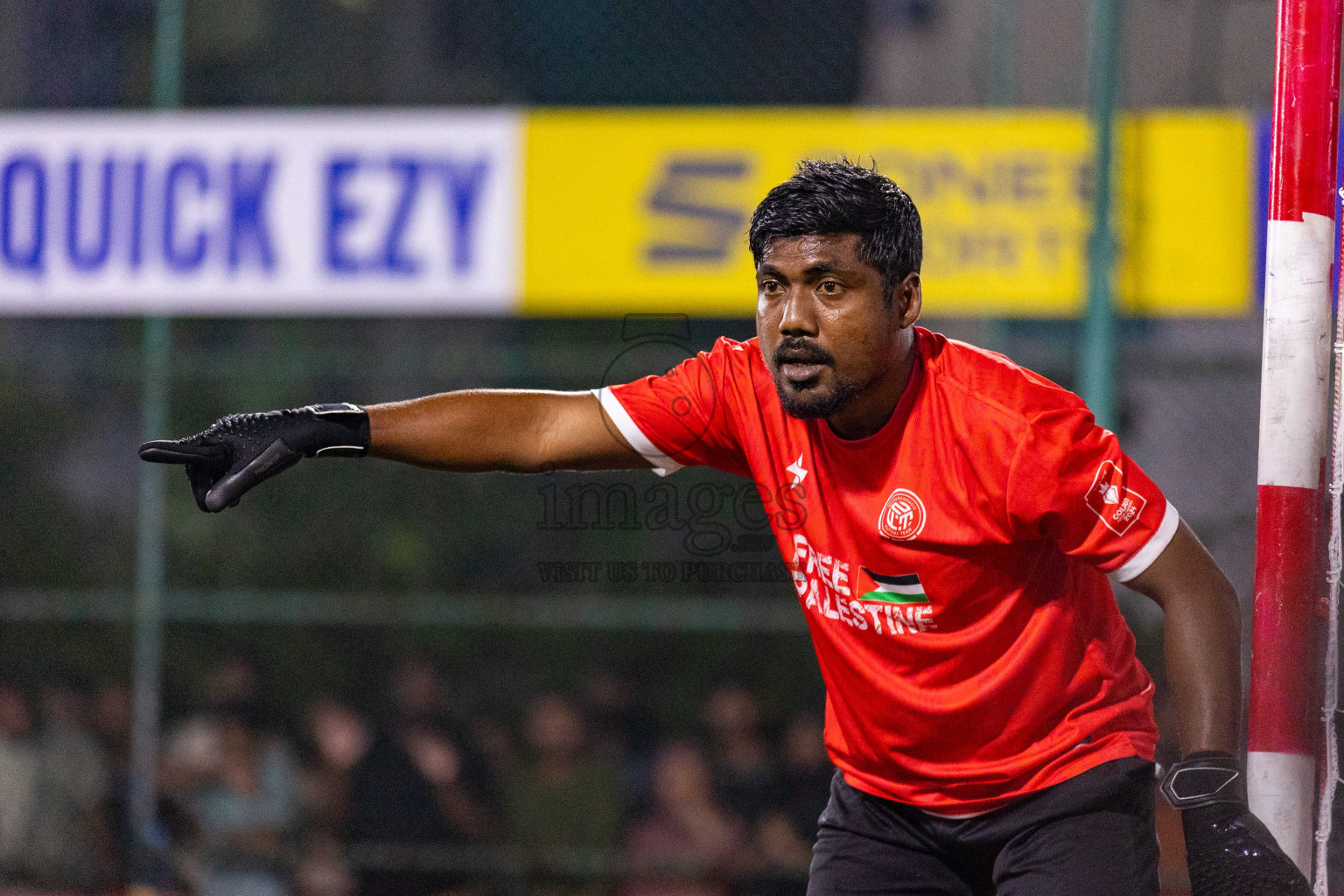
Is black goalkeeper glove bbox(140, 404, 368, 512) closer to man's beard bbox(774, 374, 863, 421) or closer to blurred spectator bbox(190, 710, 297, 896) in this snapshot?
man's beard bbox(774, 374, 863, 421)

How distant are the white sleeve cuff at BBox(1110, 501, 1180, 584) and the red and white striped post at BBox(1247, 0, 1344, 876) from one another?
1.05ft

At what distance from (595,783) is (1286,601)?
399cm

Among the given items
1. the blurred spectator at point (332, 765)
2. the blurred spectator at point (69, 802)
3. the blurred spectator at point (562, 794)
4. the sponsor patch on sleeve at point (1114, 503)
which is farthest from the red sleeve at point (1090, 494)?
the blurred spectator at point (69, 802)

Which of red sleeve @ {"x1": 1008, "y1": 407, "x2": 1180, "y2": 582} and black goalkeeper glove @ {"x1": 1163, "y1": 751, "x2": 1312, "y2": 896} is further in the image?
red sleeve @ {"x1": 1008, "y1": 407, "x2": 1180, "y2": 582}

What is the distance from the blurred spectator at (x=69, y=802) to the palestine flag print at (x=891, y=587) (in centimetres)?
503

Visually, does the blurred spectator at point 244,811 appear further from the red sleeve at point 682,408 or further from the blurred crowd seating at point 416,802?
the red sleeve at point 682,408

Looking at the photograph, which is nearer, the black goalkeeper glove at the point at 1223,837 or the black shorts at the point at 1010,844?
the black goalkeeper glove at the point at 1223,837

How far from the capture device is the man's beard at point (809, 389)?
2.45 meters

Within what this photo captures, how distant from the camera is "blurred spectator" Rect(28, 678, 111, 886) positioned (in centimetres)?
630

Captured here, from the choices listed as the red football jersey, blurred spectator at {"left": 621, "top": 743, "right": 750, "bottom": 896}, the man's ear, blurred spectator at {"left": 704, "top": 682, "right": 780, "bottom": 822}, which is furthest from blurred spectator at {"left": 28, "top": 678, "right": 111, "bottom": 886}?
the man's ear

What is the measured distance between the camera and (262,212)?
645 cm

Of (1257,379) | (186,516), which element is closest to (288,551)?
(186,516)

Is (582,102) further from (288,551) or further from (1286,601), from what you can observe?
(1286,601)

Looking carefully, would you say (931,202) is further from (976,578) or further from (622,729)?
(976,578)
